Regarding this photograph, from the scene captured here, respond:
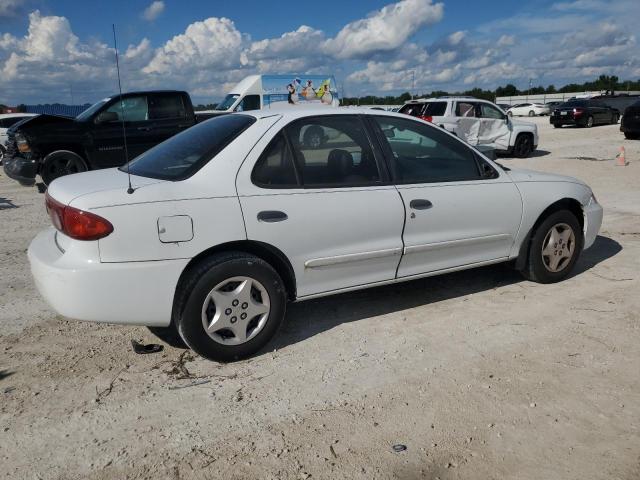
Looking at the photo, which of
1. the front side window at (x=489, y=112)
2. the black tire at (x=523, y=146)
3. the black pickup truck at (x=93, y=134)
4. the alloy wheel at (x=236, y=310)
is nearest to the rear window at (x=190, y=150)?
the alloy wheel at (x=236, y=310)

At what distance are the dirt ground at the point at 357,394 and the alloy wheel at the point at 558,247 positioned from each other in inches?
8.4

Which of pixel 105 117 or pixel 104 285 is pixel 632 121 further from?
pixel 104 285

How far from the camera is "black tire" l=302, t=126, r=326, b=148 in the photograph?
380 cm

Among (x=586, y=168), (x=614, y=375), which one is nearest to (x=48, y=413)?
(x=614, y=375)

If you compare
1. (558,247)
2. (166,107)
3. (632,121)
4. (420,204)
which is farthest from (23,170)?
(632,121)

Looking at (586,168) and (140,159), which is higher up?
(140,159)

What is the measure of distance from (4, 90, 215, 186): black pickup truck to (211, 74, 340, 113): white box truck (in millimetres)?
8775

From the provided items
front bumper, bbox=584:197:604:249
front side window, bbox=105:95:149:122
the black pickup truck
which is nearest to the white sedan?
front bumper, bbox=584:197:604:249

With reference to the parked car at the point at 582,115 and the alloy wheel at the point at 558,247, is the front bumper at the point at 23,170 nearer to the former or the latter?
the alloy wheel at the point at 558,247

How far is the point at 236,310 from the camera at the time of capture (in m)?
3.44

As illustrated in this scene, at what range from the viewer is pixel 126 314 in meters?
3.21

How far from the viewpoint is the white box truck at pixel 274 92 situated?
20625 mm

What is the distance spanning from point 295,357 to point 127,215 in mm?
1386

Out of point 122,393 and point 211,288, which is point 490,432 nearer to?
point 211,288
